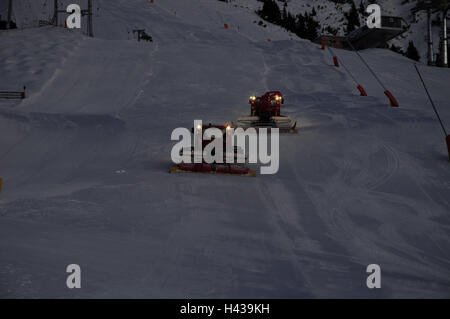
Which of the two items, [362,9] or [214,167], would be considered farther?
[362,9]

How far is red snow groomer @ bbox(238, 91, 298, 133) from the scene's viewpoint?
1588 centimetres

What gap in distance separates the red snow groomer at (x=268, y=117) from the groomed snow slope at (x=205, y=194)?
2.71 ft

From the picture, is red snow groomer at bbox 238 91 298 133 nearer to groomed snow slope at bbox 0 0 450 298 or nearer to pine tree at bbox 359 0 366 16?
groomed snow slope at bbox 0 0 450 298

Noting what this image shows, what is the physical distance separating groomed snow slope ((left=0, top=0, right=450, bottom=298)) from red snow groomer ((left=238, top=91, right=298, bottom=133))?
0.83 metres

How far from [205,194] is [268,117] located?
7.70 metres

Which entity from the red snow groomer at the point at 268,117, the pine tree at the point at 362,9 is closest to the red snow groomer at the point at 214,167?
the red snow groomer at the point at 268,117

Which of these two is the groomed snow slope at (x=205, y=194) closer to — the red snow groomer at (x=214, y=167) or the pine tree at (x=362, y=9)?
the red snow groomer at (x=214, y=167)

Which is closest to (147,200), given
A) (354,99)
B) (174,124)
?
(174,124)

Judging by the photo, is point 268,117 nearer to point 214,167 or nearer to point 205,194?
point 214,167

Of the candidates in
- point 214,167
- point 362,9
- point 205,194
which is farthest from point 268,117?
point 362,9

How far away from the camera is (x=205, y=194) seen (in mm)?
9062

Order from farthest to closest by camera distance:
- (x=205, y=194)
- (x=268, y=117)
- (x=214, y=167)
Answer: (x=268, y=117)
(x=214, y=167)
(x=205, y=194)

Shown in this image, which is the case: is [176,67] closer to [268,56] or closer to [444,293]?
[268,56]

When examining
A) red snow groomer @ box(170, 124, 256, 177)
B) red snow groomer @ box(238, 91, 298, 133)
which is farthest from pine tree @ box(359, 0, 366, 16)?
red snow groomer @ box(170, 124, 256, 177)
